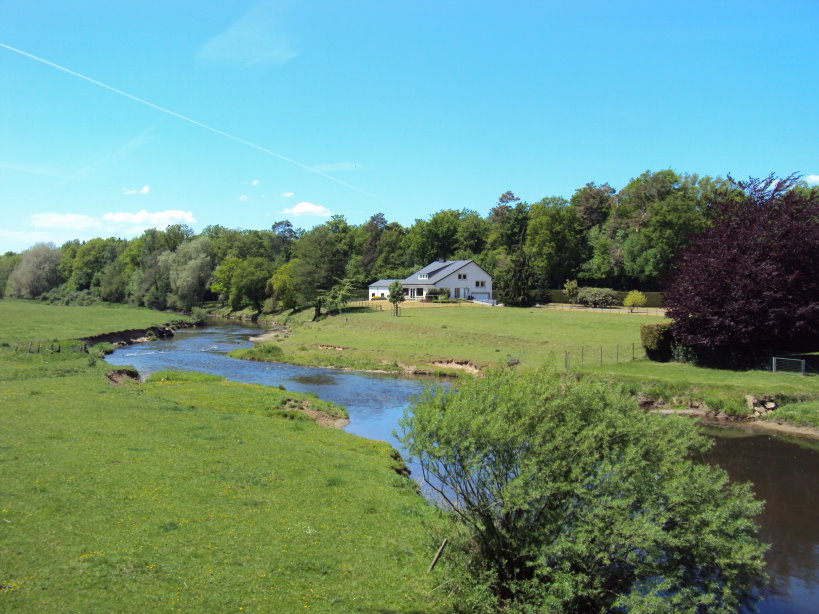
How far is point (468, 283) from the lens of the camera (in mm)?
97500

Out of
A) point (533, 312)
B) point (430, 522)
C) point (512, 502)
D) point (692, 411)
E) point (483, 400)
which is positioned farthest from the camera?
point (533, 312)

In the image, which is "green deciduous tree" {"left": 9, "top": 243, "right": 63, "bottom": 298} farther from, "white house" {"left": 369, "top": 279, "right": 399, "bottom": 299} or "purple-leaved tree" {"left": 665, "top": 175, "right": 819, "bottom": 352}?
"purple-leaved tree" {"left": 665, "top": 175, "right": 819, "bottom": 352}

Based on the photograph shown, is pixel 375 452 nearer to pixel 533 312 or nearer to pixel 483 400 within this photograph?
pixel 483 400

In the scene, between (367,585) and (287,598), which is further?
(367,585)

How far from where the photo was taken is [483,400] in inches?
466

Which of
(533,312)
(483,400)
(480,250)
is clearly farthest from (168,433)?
(480,250)

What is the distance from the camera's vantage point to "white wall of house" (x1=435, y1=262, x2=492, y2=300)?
96.3 meters

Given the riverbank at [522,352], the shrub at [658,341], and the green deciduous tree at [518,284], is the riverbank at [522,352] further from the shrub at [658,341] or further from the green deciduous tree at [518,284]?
the green deciduous tree at [518,284]

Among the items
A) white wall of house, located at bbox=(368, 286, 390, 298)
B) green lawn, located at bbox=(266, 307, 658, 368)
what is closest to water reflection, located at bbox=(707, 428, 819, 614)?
green lawn, located at bbox=(266, 307, 658, 368)

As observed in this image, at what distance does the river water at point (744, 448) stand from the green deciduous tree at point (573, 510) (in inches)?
138

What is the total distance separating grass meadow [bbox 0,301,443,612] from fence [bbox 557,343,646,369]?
75.5 feet

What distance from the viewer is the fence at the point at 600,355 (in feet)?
140

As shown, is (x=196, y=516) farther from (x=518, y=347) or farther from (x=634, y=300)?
(x=634, y=300)

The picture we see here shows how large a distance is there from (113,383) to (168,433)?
13920mm
